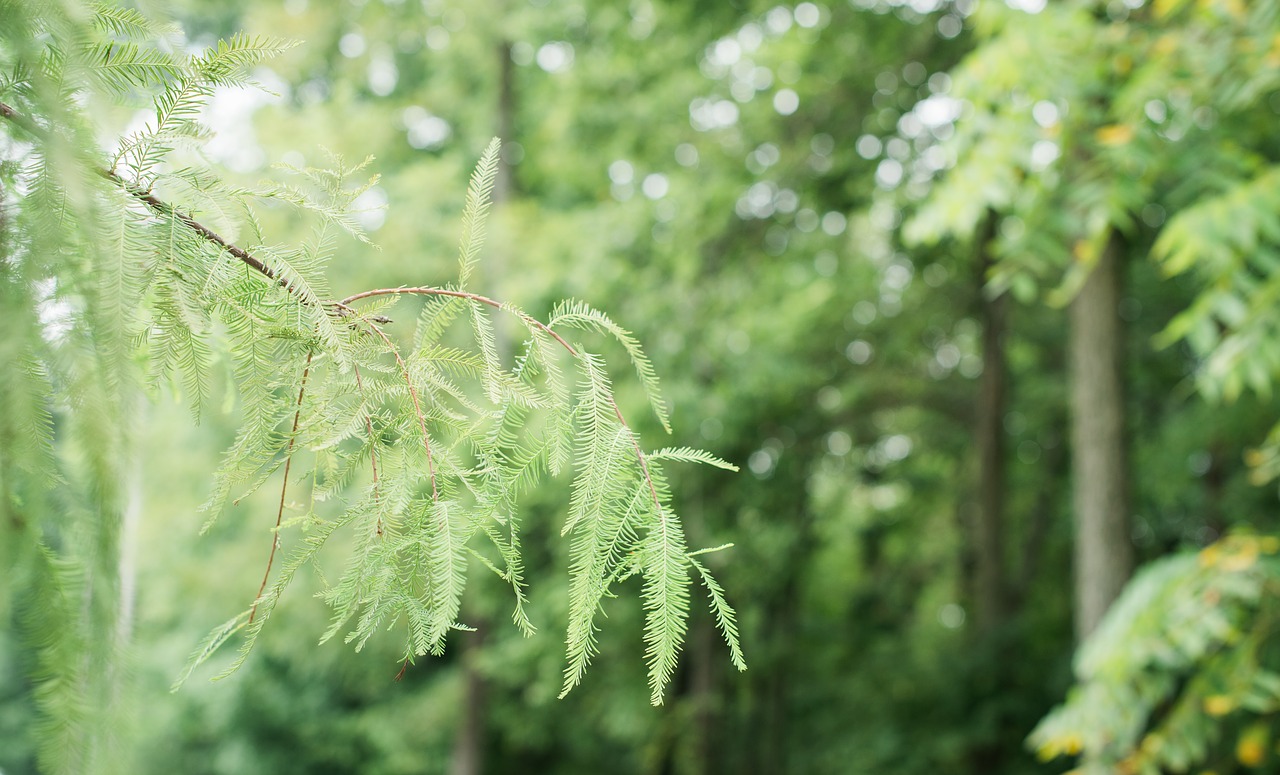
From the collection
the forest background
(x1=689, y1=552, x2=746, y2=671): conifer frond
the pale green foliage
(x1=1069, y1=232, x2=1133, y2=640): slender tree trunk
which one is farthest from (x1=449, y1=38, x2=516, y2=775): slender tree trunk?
(x1=689, y1=552, x2=746, y2=671): conifer frond

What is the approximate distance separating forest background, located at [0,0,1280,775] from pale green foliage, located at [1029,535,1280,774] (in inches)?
0.7

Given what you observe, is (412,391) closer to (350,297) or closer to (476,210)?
(350,297)

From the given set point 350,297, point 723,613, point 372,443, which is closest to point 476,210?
point 350,297

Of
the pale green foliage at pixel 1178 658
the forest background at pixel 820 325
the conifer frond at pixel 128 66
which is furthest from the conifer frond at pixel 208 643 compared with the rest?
the pale green foliage at pixel 1178 658

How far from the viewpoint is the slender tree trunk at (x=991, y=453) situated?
32.1 feet

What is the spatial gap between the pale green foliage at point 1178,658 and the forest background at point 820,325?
0.7 inches

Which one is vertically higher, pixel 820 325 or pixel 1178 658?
pixel 820 325

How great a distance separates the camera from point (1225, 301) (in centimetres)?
339

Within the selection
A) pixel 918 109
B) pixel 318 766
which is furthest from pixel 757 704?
pixel 918 109

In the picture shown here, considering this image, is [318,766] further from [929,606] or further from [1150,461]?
[929,606]

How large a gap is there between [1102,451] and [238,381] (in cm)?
530

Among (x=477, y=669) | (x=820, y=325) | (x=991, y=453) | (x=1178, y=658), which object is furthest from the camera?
(x=991, y=453)

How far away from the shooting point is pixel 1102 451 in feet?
18.0

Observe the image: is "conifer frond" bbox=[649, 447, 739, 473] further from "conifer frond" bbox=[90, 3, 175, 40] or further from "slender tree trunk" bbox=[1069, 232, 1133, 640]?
"slender tree trunk" bbox=[1069, 232, 1133, 640]
